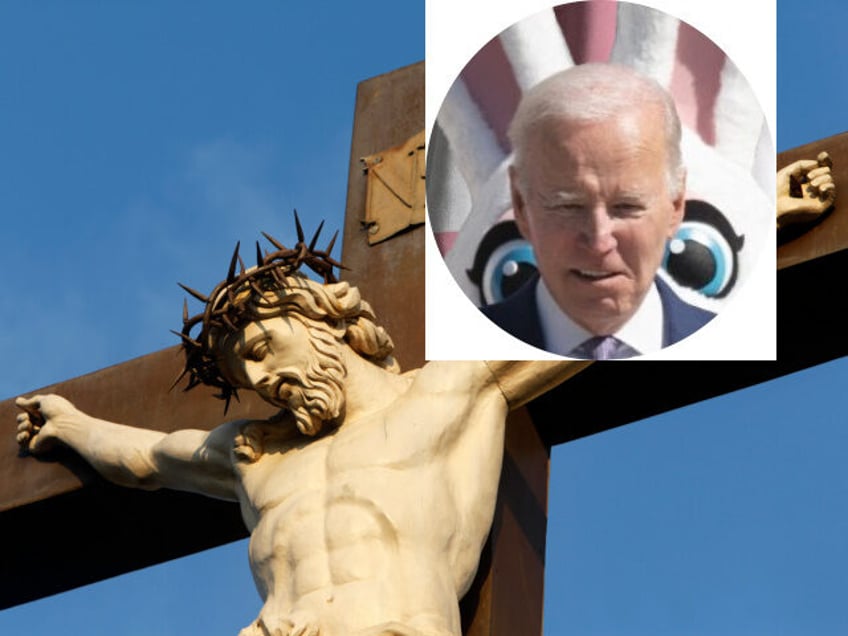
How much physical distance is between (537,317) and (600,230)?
224 millimetres

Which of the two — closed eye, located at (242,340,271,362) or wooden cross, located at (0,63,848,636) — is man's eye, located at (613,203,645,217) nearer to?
wooden cross, located at (0,63,848,636)

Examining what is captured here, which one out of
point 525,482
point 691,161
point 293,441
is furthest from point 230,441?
point 691,161

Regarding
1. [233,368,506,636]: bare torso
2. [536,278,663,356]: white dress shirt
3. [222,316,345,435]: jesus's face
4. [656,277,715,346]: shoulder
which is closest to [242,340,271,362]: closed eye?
[222,316,345,435]: jesus's face

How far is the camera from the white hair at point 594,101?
7035mm

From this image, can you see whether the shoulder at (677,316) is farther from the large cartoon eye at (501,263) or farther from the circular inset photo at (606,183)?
the large cartoon eye at (501,263)

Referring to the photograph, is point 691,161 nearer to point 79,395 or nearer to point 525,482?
point 525,482

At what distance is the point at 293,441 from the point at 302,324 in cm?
25

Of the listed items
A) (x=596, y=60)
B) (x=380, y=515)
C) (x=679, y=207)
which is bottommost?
(x=380, y=515)

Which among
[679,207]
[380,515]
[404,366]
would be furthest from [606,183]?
[380,515]

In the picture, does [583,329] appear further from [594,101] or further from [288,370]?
[288,370]

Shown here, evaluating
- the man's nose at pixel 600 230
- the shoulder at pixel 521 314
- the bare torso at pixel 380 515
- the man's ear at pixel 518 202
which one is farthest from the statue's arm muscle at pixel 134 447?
the man's nose at pixel 600 230

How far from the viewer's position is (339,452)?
22.1 feet

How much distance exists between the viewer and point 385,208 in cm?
744

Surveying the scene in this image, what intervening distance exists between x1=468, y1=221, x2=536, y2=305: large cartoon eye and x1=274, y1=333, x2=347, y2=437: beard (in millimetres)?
419
